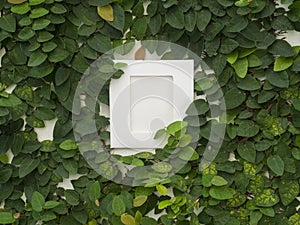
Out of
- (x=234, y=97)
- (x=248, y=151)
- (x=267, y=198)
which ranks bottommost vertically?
(x=267, y=198)

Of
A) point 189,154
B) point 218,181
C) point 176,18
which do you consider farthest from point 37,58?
point 218,181

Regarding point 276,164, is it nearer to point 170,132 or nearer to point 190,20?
point 170,132

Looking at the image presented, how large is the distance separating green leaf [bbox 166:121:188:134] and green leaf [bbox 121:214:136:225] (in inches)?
10.7

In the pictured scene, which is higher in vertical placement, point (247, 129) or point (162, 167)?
point (247, 129)

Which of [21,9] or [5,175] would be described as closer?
[21,9]

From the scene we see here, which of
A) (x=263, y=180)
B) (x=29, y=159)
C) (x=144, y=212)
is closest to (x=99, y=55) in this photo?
(x=29, y=159)

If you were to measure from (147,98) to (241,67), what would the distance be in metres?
0.28

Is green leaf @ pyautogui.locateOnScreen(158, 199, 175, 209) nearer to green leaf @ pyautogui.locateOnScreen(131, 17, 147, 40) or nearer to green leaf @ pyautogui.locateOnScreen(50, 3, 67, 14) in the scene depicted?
green leaf @ pyautogui.locateOnScreen(131, 17, 147, 40)

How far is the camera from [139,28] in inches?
52.7

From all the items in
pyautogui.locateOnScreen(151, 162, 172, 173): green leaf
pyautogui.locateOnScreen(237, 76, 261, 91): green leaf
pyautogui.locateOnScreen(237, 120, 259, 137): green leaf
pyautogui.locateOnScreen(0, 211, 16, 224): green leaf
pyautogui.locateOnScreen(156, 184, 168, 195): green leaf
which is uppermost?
pyautogui.locateOnScreen(237, 76, 261, 91): green leaf

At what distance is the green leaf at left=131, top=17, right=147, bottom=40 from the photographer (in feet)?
4.38

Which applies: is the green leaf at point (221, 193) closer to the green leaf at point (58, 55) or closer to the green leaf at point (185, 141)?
the green leaf at point (185, 141)

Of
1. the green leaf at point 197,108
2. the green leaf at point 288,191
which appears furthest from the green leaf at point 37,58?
the green leaf at point 288,191

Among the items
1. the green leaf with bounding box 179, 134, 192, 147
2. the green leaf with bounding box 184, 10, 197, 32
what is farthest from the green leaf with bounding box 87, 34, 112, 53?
the green leaf with bounding box 179, 134, 192, 147
